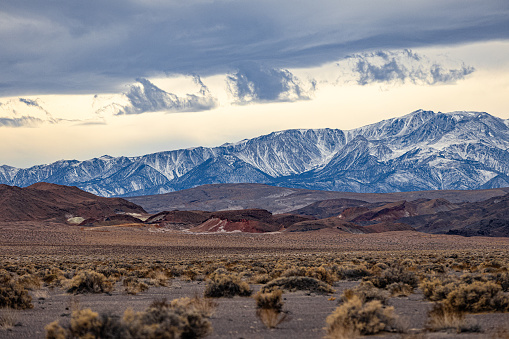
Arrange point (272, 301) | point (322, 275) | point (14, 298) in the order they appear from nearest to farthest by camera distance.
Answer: point (272, 301) < point (14, 298) < point (322, 275)

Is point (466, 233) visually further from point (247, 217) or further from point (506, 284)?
point (506, 284)

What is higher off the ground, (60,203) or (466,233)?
(60,203)

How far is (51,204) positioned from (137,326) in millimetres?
166473

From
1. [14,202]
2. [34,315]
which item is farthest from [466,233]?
[34,315]

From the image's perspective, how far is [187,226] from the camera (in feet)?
502

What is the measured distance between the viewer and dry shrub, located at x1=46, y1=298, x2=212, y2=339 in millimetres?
11148

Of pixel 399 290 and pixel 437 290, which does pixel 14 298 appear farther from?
pixel 437 290

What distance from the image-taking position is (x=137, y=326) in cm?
1119

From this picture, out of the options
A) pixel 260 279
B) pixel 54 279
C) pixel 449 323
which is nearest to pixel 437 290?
pixel 449 323

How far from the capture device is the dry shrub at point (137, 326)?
36.6 feet

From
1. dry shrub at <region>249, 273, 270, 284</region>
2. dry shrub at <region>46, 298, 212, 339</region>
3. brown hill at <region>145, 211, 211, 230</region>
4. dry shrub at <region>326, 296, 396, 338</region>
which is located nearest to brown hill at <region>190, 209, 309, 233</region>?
brown hill at <region>145, 211, 211, 230</region>

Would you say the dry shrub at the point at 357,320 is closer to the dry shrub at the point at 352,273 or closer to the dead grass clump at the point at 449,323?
the dead grass clump at the point at 449,323

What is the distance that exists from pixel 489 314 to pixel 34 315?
12.3 m

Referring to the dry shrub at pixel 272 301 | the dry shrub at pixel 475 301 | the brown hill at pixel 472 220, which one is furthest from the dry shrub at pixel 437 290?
the brown hill at pixel 472 220
